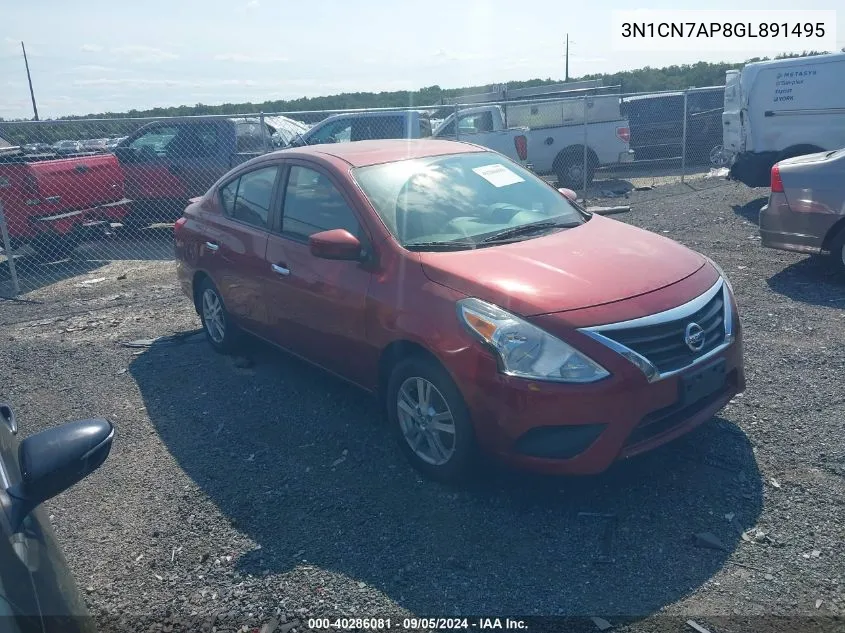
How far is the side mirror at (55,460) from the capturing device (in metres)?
1.89

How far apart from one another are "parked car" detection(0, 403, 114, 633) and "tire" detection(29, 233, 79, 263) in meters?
9.28

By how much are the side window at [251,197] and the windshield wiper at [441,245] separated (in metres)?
1.53

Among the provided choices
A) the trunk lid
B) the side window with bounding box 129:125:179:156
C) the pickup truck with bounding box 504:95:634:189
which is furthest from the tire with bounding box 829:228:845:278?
the side window with bounding box 129:125:179:156

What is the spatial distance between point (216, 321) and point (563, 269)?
3436 mm

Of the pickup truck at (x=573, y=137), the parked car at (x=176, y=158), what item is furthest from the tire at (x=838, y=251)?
the pickup truck at (x=573, y=137)

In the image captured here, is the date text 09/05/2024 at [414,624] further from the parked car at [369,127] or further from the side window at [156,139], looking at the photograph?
the side window at [156,139]

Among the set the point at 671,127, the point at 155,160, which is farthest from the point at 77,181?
the point at 671,127

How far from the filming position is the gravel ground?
312 centimetres

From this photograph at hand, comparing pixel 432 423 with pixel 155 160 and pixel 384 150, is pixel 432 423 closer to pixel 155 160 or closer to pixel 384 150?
pixel 384 150

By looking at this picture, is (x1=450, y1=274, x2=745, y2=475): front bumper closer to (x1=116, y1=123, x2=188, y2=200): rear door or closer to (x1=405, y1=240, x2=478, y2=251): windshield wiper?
(x1=405, y1=240, x2=478, y2=251): windshield wiper

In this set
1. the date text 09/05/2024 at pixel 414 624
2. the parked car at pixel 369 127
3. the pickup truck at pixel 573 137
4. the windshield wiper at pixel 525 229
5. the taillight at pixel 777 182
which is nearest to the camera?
the date text 09/05/2024 at pixel 414 624

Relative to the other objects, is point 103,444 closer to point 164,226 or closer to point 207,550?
point 207,550

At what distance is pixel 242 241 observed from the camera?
5.55m

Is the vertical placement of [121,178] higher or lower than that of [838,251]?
higher
